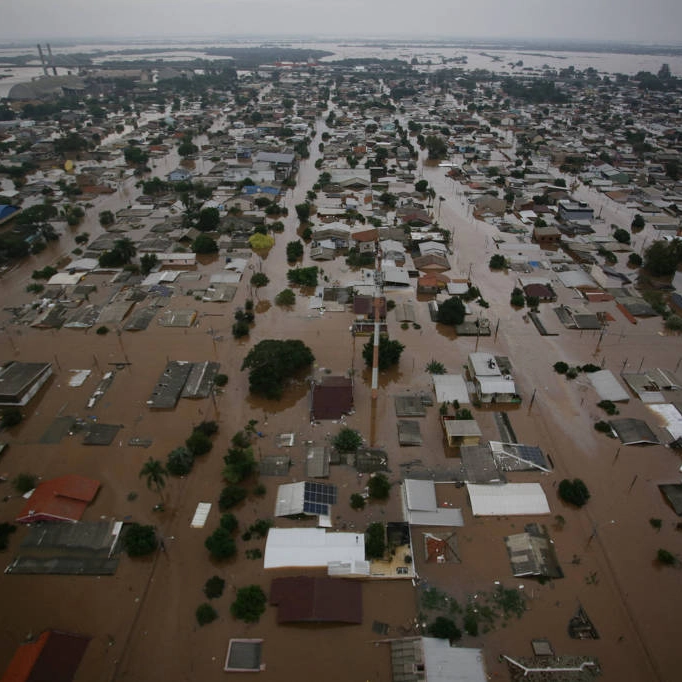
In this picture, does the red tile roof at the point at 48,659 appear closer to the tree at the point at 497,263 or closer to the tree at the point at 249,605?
the tree at the point at 249,605

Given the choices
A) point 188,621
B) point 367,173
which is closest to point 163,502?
point 188,621

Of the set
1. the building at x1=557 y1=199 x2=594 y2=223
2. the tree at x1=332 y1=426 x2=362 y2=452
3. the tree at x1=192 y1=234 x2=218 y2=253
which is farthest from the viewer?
the building at x1=557 y1=199 x2=594 y2=223

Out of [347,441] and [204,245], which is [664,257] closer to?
[347,441]

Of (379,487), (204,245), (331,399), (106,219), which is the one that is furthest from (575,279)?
(106,219)

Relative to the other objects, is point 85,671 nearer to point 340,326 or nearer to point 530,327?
point 340,326

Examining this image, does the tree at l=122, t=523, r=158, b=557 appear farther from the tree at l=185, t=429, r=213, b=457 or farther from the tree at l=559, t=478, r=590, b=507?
the tree at l=559, t=478, r=590, b=507

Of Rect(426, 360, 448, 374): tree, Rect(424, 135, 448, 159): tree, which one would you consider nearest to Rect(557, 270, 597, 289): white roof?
A: Rect(426, 360, 448, 374): tree

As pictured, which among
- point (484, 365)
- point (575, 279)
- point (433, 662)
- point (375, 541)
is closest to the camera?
point (433, 662)
